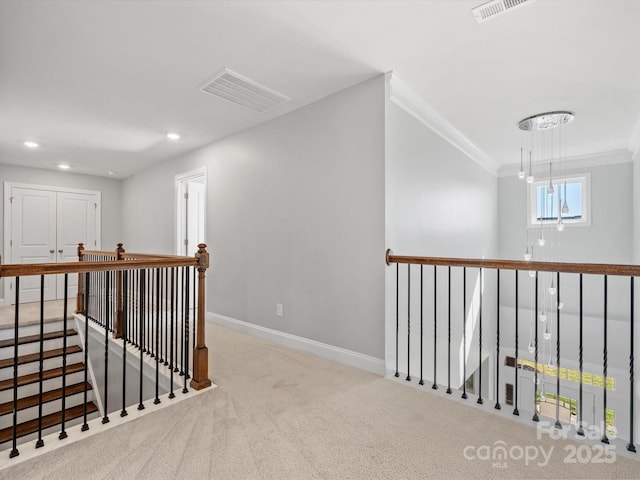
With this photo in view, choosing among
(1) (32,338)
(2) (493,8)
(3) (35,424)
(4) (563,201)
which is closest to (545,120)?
(2) (493,8)

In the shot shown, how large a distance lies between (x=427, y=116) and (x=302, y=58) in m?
1.56

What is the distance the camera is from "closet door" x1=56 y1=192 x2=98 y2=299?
603cm

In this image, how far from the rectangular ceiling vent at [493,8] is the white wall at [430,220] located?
35.7 inches

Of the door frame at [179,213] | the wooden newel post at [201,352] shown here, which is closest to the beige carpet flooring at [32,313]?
the door frame at [179,213]

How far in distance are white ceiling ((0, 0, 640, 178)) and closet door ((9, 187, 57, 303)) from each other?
230 centimetres

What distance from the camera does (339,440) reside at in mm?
1805

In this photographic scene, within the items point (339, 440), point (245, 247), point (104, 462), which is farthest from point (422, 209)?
point (104, 462)

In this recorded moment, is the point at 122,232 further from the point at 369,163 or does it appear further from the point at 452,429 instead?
the point at 452,429

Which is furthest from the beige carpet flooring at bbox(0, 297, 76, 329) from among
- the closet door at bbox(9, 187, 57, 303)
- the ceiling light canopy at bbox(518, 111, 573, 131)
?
the ceiling light canopy at bbox(518, 111, 573, 131)

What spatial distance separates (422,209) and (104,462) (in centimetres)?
307

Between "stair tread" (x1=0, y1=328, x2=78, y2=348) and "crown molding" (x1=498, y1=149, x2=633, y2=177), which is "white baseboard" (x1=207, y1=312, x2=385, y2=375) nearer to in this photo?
"stair tread" (x1=0, y1=328, x2=78, y2=348)

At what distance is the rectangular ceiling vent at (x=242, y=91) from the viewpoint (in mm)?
2795

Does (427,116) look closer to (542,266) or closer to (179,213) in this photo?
(542,266)

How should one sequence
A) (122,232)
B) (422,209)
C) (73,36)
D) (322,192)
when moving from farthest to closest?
(122,232) < (422,209) < (322,192) < (73,36)
